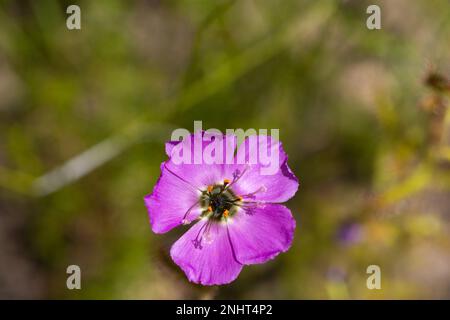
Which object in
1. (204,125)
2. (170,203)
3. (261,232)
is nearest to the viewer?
(170,203)

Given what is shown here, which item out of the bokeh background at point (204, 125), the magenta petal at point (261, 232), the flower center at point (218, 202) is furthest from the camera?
the bokeh background at point (204, 125)

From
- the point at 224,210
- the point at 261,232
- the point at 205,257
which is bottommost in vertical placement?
the point at 205,257

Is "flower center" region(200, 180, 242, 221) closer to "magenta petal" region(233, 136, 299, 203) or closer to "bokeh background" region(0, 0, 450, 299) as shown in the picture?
"magenta petal" region(233, 136, 299, 203)

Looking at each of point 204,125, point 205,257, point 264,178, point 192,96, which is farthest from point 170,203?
point 204,125

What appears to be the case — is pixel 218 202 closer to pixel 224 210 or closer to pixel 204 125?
pixel 224 210

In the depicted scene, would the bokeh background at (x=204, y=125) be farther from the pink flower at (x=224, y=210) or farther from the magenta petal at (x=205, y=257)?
the magenta petal at (x=205, y=257)

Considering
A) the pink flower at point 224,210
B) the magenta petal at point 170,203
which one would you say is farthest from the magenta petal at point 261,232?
the magenta petal at point 170,203

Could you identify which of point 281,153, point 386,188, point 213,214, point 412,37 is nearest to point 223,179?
point 213,214
